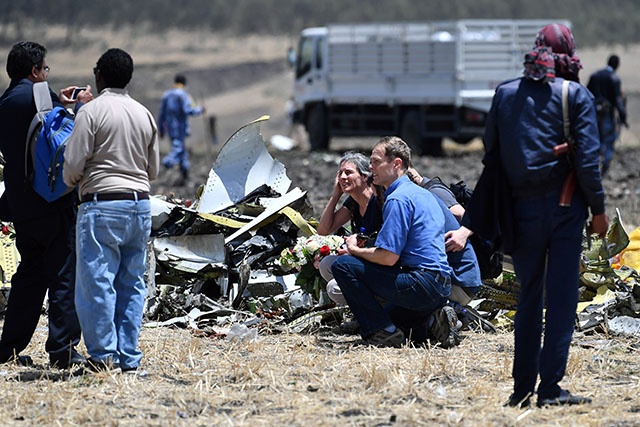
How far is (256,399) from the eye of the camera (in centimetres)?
523

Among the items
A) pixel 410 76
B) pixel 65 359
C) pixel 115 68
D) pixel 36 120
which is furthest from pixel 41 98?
pixel 410 76

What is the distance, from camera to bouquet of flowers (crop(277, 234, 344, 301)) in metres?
7.07

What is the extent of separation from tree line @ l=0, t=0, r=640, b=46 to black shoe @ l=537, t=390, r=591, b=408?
167ft

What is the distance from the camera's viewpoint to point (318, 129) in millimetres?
25688

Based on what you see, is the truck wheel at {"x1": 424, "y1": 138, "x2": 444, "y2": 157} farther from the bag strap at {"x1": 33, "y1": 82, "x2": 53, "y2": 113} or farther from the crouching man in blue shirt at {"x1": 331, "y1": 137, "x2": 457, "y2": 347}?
the bag strap at {"x1": 33, "y1": 82, "x2": 53, "y2": 113}

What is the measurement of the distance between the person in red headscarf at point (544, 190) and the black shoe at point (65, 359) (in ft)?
7.29

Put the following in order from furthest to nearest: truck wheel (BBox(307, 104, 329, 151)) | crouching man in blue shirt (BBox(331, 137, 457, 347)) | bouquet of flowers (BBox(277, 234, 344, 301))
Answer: truck wheel (BBox(307, 104, 329, 151))
bouquet of flowers (BBox(277, 234, 344, 301))
crouching man in blue shirt (BBox(331, 137, 457, 347))

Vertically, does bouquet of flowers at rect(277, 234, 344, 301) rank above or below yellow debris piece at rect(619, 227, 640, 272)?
above

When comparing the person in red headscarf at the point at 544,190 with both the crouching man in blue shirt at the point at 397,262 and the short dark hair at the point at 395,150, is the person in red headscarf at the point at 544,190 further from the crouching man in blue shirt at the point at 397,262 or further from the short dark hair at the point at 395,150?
the short dark hair at the point at 395,150

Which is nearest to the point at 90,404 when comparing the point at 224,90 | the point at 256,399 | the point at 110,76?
the point at 256,399

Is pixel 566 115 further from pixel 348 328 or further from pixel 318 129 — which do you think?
pixel 318 129

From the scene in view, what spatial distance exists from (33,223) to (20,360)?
79cm

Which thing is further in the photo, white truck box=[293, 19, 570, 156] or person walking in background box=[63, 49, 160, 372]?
white truck box=[293, 19, 570, 156]

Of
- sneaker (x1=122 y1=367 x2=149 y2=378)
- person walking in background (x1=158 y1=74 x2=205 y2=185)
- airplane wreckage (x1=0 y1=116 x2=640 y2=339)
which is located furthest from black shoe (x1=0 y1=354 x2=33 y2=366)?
person walking in background (x1=158 y1=74 x2=205 y2=185)
